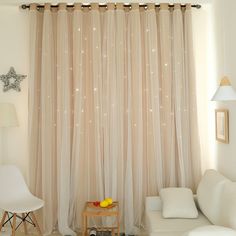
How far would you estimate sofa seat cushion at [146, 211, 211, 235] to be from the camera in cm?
294

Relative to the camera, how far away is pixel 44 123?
385cm

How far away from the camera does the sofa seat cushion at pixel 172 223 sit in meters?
2.94

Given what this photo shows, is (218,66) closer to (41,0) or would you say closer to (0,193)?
(41,0)

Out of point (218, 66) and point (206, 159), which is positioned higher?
point (218, 66)

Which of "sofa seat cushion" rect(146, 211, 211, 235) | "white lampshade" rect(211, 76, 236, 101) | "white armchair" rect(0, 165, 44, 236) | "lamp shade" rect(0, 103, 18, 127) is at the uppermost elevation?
"white lampshade" rect(211, 76, 236, 101)

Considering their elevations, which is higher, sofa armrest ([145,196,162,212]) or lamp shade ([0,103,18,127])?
lamp shade ([0,103,18,127])

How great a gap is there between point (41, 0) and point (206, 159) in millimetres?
2883

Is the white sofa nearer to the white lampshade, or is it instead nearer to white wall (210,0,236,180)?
white wall (210,0,236,180)

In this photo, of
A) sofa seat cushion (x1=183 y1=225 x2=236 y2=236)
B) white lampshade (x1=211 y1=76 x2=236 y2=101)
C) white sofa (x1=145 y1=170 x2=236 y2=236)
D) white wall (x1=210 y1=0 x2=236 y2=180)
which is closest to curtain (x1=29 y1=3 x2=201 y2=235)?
white wall (x1=210 y1=0 x2=236 y2=180)

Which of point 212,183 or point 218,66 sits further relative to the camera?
point 218,66

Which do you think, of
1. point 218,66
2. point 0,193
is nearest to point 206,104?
point 218,66

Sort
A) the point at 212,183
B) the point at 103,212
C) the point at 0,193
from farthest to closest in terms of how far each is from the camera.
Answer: the point at 0,193, the point at 103,212, the point at 212,183

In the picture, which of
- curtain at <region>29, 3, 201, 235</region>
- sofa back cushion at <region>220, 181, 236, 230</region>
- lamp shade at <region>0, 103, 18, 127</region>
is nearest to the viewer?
sofa back cushion at <region>220, 181, 236, 230</region>

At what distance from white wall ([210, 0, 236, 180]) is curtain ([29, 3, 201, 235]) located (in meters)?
0.32
